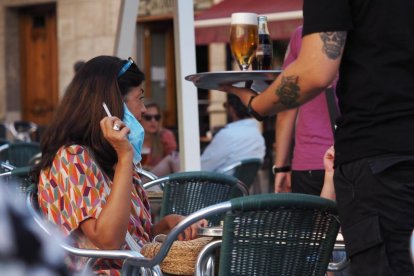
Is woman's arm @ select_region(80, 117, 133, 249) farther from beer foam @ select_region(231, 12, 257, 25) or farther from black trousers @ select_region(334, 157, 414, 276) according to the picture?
black trousers @ select_region(334, 157, 414, 276)

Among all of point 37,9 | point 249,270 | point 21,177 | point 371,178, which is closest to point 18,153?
point 21,177

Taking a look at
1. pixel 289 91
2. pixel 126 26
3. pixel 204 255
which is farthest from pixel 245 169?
pixel 289 91

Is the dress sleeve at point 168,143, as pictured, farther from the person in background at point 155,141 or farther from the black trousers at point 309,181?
the black trousers at point 309,181

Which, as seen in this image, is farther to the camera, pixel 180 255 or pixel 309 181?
pixel 309 181

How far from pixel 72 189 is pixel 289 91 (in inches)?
39.2

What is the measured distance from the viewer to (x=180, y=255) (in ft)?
8.70

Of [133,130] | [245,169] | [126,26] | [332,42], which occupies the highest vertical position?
[126,26]

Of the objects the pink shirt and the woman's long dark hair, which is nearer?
the woman's long dark hair

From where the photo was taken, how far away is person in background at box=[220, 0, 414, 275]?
1948mm

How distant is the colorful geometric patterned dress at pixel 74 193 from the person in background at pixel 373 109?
1009 millimetres

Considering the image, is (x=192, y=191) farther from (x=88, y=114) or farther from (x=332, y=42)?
(x=332, y=42)

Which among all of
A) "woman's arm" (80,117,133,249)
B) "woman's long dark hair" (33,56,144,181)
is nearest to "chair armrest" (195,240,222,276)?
"woman's arm" (80,117,133,249)

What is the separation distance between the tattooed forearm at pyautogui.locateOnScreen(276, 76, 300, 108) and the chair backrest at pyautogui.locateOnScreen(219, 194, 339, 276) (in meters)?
0.33

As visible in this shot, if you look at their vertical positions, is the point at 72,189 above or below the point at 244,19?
below
